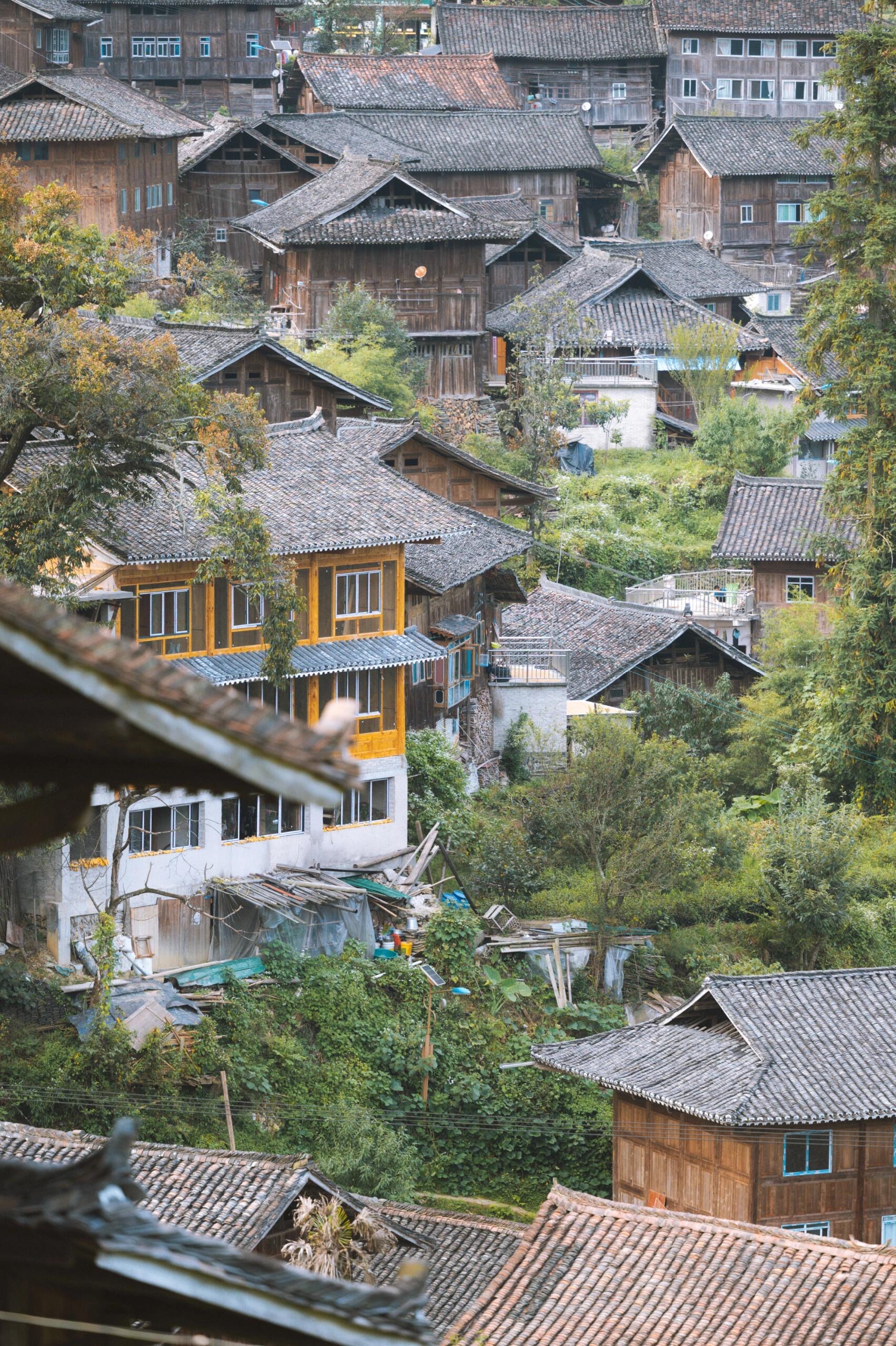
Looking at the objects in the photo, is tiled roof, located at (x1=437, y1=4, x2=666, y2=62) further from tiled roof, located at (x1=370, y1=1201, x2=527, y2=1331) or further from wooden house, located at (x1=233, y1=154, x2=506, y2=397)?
tiled roof, located at (x1=370, y1=1201, x2=527, y2=1331)

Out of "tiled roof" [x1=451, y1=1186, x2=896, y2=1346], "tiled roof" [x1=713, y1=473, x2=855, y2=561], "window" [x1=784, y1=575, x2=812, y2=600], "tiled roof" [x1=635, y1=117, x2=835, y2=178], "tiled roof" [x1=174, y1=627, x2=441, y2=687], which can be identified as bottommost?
"tiled roof" [x1=451, y1=1186, x2=896, y2=1346]

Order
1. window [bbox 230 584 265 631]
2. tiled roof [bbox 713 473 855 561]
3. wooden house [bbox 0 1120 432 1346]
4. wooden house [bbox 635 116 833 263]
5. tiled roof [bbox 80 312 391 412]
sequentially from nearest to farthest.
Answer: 1. wooden house [bbox 0 1120 432 1346]
2. window [bbox 230 584 265 631]
3. tiled roof [bbox 80 312 391 412]
4. tiled roof [bbox 713 473 855 561]
5. wooden house [bbox 635 116 833 263]

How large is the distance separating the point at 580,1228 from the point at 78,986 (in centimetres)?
748

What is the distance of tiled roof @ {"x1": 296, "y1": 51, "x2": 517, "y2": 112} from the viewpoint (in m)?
57.2

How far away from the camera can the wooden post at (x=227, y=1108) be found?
22172mm

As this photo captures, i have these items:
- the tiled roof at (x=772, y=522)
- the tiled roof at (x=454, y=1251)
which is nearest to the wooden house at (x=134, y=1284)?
the tiled roof at (x=454, y=1251)

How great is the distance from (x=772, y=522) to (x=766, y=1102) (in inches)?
811

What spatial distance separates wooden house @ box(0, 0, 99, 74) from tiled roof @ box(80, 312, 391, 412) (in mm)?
18374

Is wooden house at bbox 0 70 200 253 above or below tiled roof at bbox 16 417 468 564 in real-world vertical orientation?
above

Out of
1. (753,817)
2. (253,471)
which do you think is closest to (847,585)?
(753,817)

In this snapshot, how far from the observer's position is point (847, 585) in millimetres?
34000

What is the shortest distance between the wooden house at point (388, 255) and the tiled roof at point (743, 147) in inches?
521

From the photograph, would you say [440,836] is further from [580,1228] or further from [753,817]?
[580,1228]

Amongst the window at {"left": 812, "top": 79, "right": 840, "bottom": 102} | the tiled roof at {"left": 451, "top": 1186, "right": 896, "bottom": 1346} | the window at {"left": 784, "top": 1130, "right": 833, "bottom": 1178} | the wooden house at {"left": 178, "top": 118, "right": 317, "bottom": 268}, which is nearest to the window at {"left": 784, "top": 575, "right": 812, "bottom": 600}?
the wooden house at {"left": 178, "top": 118, "right": 317, "bottom": 268}
